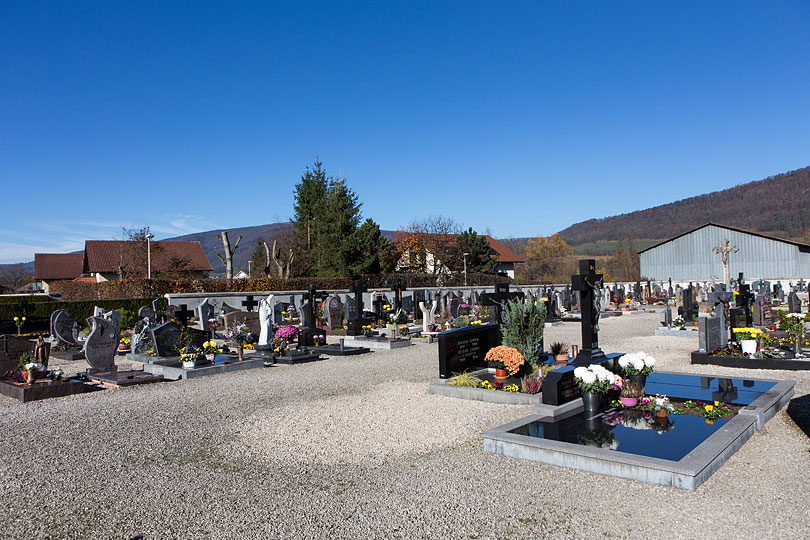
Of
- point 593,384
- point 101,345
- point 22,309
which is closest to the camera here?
point 593,384

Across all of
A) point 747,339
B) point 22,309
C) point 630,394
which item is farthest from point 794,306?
point 22,309

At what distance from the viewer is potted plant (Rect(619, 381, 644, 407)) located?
8305 mm

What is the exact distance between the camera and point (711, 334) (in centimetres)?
1354

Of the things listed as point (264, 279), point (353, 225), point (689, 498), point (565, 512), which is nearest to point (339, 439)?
point (565, 512)

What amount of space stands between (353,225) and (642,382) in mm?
34448

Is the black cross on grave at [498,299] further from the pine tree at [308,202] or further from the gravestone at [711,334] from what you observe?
the pine tree at [308,202]

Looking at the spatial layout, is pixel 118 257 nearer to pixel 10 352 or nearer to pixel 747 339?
pixel 10 352

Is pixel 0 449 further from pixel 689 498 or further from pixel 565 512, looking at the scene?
pixel 689 498

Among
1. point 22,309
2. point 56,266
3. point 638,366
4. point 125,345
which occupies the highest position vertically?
point 56,266

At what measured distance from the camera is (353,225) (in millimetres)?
42156

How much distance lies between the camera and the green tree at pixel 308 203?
48.4m

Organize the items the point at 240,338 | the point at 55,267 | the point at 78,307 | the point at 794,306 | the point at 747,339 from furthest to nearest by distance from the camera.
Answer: the point at 55,267
the point at 794,306
the point at 78,307
the point at 240,338
the point at 747,339

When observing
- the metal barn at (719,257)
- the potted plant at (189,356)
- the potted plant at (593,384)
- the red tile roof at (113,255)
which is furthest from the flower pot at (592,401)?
the red tile roof at (113,255)

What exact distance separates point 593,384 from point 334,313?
53.1 ft
